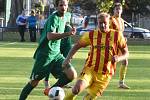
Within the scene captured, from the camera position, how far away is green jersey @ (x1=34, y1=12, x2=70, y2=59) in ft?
35.6

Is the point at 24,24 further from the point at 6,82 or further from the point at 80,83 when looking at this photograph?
the point at 80,83

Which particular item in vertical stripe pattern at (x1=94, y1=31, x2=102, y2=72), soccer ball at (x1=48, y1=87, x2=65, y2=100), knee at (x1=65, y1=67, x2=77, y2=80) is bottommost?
knee at (x1=65, y1=67, x2=77, y2=80)

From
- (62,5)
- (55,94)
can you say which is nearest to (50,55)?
(62,5)

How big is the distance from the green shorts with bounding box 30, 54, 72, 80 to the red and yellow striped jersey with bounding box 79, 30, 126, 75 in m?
1.55

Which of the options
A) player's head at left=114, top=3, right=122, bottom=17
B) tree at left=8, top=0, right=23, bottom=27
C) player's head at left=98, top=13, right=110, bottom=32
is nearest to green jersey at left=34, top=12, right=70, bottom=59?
player's head at left=98, top=13, right=110, bottom=32

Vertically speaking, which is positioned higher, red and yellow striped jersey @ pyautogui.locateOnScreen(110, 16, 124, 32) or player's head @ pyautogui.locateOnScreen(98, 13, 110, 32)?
player's head @ pyautogui.locateOnScreen(98, 13, 110, 32)

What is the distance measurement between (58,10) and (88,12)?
59.7 metres

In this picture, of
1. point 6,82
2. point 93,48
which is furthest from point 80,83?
point 6,82

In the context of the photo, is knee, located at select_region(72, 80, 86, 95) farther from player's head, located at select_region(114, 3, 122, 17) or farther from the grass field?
player's head, located at select_region(114, 3, 122, 17)

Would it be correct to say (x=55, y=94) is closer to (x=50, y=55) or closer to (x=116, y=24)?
(x=50, y=55)

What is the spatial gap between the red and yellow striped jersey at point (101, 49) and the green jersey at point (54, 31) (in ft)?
3.93

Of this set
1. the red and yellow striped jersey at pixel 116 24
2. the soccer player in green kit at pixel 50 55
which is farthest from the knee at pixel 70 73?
the red and yellow striped jersey at pixel 116 24

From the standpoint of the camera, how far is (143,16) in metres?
61.3

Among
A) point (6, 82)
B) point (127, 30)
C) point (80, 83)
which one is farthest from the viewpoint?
point (127, 30)
